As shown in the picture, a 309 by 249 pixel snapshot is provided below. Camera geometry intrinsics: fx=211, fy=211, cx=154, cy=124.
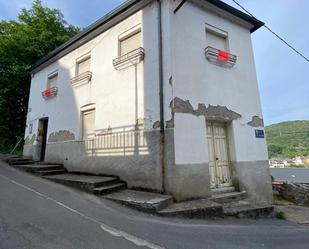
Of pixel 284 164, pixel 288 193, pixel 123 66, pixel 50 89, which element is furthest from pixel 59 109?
pixel 284 164

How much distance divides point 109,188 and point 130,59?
4.22 m

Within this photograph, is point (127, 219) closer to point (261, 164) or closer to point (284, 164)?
point (261, 164)

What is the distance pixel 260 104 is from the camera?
819 centimetres

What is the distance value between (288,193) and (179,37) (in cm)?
854

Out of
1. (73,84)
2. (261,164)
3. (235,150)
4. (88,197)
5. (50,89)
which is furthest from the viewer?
(50,89)

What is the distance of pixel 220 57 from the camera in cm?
723

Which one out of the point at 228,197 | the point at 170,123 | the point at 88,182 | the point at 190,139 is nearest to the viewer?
the point at 170,123

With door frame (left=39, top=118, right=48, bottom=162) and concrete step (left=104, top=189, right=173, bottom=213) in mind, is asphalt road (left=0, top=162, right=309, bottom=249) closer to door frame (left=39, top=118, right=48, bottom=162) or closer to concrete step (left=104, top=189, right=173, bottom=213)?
concrete step (left=104, top=189, right=173, bottom=213)

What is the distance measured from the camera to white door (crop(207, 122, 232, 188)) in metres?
6.79

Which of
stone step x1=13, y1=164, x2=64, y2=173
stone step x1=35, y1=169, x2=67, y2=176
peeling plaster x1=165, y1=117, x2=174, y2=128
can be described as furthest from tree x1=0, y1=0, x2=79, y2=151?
peeling plaster x1=165, y1=117, x2=174, y2=128

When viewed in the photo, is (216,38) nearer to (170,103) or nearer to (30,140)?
(170,103)

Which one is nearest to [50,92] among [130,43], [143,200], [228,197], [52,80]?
[52,80]

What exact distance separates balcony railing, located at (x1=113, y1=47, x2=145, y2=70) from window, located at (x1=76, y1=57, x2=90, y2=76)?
2097 mm

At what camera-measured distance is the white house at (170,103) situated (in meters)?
6.04
